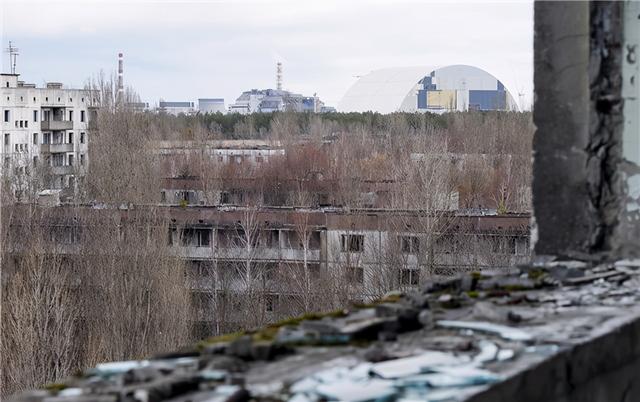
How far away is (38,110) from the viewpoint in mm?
35219

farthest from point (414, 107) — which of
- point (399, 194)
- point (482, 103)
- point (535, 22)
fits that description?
point (535, 22)

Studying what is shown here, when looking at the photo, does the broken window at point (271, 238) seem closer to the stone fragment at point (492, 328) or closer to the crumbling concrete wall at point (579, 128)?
the crumbling concrete wall at point (579, 128)

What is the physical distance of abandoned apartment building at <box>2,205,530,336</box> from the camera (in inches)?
782

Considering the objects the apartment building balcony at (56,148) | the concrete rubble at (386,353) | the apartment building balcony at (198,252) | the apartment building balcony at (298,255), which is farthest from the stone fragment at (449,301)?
the apartment building balcony at (56,148)

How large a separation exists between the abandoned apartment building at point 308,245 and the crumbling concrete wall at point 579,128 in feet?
48.6

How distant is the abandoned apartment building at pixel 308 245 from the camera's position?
19875 mm

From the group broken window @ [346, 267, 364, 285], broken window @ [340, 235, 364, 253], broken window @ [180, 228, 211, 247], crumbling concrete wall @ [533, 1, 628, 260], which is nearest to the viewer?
crumbling concrete wall @ [533, 1, 628, 260]

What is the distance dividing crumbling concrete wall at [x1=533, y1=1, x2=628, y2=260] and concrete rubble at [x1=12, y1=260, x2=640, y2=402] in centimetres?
64

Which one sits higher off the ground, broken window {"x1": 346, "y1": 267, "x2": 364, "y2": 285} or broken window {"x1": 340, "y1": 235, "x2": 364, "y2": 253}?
broken window {"x1": 340, "y1": 235, "x2": 364, "y2": 253}

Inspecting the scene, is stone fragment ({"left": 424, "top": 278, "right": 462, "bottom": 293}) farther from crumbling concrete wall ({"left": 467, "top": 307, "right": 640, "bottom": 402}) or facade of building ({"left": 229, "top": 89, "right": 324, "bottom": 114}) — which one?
facade of building ({"left": 229, "top": 89, "right": 324, "bottom": 114})

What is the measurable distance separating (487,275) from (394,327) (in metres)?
0.72

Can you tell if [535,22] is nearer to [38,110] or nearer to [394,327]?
[394,327]

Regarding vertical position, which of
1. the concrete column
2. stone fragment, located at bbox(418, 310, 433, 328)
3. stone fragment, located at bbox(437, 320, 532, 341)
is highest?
the concrete column

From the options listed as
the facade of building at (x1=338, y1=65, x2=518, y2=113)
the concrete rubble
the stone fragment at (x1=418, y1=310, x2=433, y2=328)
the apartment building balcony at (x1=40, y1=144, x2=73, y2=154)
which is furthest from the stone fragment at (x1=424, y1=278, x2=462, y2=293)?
the facade of building at (x1=338, y1=65, x2=518, y2=113)
